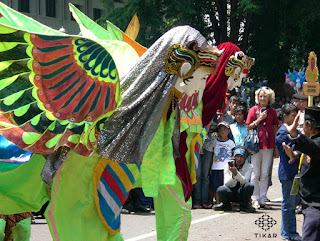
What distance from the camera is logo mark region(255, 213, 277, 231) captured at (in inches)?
311

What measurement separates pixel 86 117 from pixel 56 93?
247 mm

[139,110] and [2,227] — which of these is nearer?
[139,110]

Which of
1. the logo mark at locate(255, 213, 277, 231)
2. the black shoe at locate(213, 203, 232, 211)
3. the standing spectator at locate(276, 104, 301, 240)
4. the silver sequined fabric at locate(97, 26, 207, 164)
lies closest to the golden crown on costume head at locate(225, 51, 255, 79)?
the standing spectator at locate(276, 104, 301, 240)

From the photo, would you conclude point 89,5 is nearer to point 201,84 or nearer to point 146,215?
point 146,215

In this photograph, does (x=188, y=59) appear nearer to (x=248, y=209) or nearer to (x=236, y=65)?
(x=236, y=65)

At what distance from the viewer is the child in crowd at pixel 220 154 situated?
9406mm

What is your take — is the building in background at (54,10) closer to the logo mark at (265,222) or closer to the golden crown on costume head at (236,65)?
the logo mark at (265,222)

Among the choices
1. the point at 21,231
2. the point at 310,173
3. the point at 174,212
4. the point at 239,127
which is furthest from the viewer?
the point at 239,127

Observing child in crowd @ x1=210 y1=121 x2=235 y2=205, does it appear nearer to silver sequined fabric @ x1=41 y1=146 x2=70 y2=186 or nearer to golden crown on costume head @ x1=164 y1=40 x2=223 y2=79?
golden crown on costume head @ x1=164 y1=40 x2=223 y2=79

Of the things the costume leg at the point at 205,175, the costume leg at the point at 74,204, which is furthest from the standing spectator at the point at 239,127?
the costume leg at the point at 74,204

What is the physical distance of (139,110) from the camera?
4066mm

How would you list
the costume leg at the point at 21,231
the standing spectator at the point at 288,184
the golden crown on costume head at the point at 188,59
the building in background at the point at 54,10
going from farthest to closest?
the building in background at the point at 54,10, the standing spectator at the point at 288,184, the costume leg at the point at 21,231, the golden crown on costume head at the point at 188,59

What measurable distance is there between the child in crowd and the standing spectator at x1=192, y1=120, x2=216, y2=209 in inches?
3.0

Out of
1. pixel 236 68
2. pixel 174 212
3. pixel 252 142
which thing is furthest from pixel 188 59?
pixel 252 142
